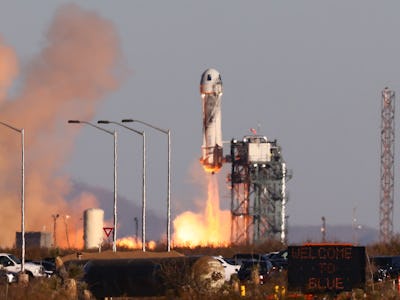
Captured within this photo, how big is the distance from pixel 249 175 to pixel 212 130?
5.80 metres

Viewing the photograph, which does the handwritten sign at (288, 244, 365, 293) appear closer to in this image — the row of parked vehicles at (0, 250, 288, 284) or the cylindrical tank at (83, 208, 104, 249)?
the row of parked vehicles at (0, 250, 288, 284)

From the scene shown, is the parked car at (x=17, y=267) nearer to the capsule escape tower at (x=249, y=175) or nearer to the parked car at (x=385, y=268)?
the parked car at (x=385, y=268)

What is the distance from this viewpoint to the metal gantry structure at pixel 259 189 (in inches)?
6270

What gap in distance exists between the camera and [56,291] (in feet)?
184

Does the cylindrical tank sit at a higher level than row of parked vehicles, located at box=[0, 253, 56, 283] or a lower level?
higher

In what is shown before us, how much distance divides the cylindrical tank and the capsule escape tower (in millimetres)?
13260

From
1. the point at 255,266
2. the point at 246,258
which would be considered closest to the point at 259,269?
the point at 255,266

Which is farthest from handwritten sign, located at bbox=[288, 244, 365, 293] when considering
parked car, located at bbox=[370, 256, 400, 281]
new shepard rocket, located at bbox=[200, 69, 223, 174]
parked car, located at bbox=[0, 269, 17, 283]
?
new shepard rocket, located at bbox=[200, 69, 223, 174]

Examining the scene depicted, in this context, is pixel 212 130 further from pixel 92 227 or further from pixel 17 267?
pixel 17 267

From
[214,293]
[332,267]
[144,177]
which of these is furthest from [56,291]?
[144,177]

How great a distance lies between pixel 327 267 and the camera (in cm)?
5409

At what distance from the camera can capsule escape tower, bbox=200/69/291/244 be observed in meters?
160

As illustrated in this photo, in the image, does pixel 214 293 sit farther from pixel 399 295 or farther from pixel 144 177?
pixel 144 177

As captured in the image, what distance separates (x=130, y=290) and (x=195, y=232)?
10238 centimetres
